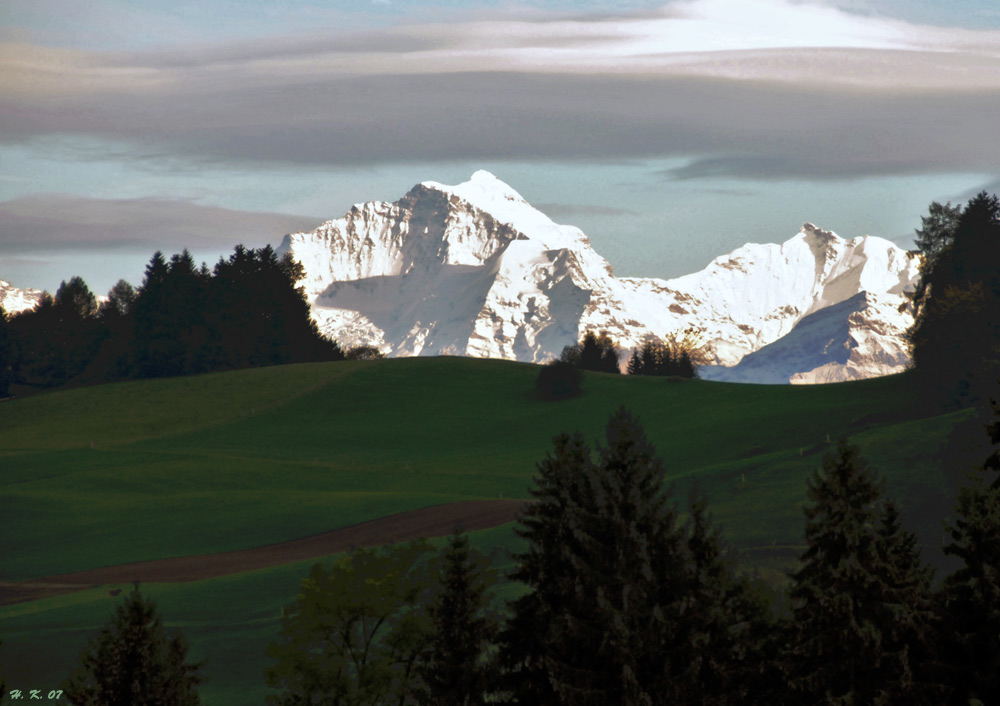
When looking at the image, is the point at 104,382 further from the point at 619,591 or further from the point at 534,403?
the point at 619,591

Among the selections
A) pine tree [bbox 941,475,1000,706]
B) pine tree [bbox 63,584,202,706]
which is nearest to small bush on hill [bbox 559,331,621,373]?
pine tree [bbox 941,475,1000,706]

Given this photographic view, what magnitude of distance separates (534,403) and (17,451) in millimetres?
52258

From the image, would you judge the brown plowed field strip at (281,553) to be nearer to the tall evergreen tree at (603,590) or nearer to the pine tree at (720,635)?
the pine tree at (720,635)

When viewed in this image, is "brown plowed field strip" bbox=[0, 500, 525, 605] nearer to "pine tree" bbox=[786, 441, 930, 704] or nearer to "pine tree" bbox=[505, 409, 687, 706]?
"pine tree" bbox=[505, 409, 687, 706]

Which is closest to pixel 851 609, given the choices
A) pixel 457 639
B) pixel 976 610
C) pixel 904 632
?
pixel 904 632

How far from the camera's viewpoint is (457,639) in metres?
34.1

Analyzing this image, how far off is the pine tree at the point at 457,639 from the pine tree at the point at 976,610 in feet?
37.4

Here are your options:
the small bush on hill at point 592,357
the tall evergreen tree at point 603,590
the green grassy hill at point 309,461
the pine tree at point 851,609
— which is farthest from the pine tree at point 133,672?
the small bush on hill at point 592,357

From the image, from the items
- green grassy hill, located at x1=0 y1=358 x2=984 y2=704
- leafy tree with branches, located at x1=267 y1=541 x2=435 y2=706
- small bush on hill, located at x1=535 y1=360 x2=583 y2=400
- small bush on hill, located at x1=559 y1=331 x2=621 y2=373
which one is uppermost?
small bush on hill, located at x1=559 y1=331 x2=621 y2=373

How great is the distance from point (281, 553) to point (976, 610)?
55.0 meters

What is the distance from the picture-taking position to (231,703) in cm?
4966

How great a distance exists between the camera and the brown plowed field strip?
74.6 metres

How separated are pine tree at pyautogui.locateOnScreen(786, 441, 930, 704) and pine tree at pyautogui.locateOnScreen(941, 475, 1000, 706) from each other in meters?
0.84

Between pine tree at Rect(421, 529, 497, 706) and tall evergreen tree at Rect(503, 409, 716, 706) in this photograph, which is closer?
tall evergreen tree at Rect(503, 409, 716, 706)
